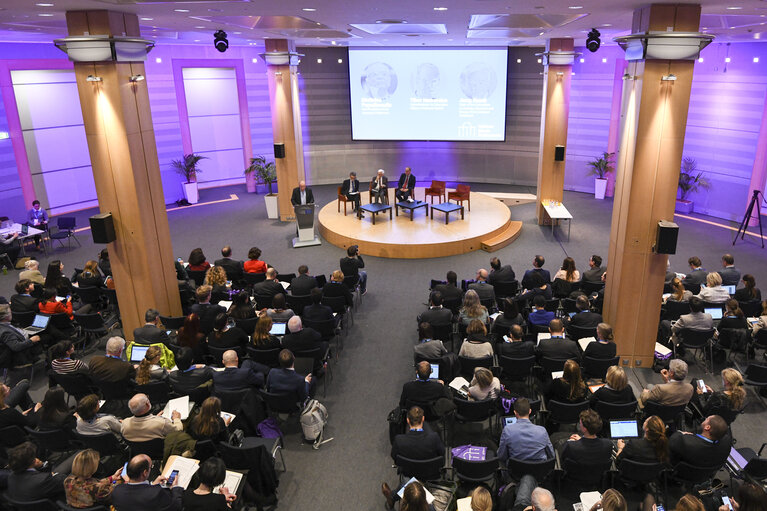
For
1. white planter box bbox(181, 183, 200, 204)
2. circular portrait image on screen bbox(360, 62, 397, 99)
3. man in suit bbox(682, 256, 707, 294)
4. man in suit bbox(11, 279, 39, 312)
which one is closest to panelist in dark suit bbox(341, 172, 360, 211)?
circular portrait image on screen bbox(360, 62, 397, 99)

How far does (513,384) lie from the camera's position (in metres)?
7.68

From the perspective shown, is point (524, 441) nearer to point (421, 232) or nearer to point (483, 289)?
point (483, 289)

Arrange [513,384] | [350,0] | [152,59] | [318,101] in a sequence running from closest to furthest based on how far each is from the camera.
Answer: [350,0] < [513,384] < [152,59] < [318,101]

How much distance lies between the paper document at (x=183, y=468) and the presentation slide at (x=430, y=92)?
1500cm

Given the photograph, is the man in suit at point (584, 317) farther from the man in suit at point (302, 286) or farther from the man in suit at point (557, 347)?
the man in suit at point (302, 286)

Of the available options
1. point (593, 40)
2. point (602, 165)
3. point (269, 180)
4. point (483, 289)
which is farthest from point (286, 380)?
point (602, 165)

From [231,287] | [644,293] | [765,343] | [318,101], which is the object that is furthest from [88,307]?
[318,101]

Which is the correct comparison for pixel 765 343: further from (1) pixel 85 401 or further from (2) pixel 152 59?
(2) pixel 152 59

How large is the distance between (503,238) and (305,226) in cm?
467

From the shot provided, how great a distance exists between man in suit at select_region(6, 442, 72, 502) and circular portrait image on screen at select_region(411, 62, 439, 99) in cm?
1565

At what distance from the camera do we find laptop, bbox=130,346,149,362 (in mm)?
7082

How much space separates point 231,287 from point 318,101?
11183 mm

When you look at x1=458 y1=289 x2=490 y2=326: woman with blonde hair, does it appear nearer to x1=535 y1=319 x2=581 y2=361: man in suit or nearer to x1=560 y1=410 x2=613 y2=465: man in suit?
x1=535 y1=319 x2=581 y2=361: man in suit

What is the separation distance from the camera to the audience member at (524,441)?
5219 millimetres
